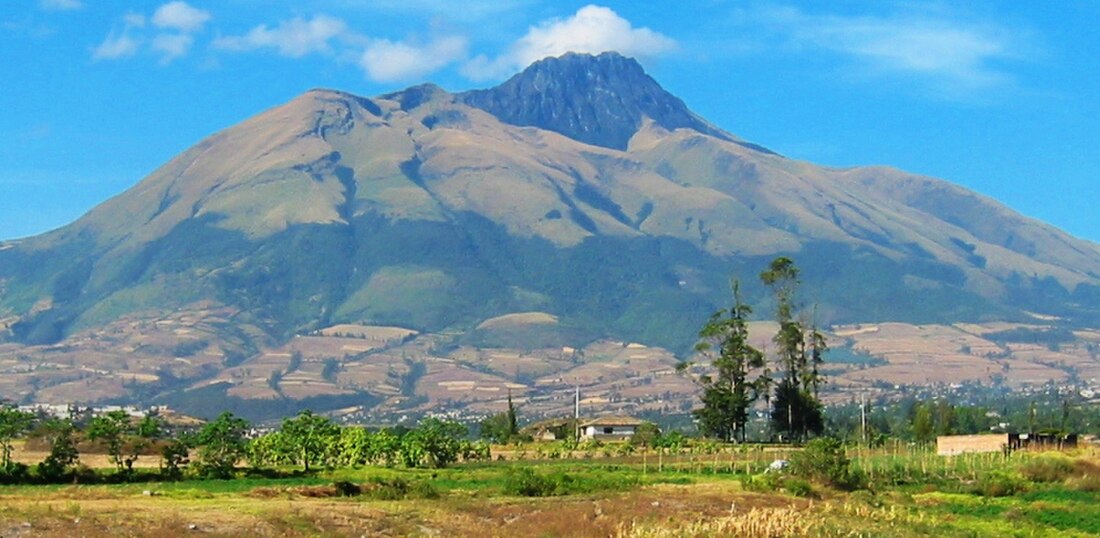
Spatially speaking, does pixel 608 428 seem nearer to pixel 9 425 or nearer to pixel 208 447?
pixel 208 447

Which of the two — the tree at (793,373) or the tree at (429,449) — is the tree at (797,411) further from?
the tree at (429,449)

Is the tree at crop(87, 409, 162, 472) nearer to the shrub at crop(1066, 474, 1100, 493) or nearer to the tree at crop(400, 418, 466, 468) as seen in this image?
the tree at crop(400, 418, 466, 468)

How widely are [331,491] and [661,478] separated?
19640 mm

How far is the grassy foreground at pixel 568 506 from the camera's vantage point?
4366 cm

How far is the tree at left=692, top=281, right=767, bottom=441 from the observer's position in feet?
358

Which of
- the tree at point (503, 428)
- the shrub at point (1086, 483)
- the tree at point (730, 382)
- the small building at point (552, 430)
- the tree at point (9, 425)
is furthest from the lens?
the small building at point (552, 430)

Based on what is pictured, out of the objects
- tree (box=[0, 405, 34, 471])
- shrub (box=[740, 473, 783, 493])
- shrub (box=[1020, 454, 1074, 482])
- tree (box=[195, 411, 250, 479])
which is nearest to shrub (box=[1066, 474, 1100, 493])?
shrub (box=[1020, 454, 1074, 482])

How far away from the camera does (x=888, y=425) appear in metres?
160

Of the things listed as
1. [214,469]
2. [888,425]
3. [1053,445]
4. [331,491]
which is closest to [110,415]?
[214,469]

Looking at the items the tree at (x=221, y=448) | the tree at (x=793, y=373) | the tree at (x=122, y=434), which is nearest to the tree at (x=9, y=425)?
the tree at (x=122, y=434)

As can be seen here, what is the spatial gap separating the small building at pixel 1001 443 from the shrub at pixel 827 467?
85.0ft

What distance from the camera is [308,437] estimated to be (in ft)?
261

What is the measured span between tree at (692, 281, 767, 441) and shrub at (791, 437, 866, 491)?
37486 millimetres

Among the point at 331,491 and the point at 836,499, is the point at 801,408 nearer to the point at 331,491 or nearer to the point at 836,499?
the point at 836,499
